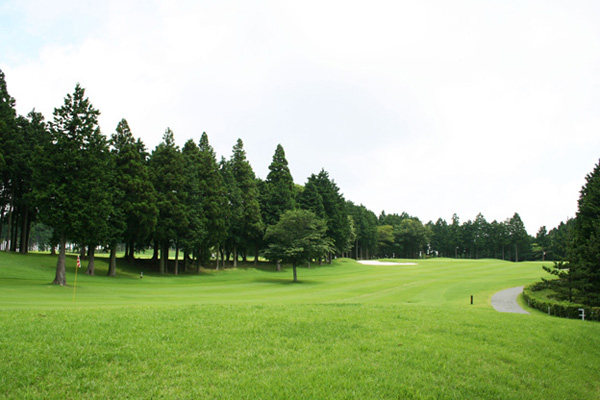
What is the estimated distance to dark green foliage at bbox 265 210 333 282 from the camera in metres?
40.4

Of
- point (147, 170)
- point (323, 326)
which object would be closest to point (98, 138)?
point (147, 170)

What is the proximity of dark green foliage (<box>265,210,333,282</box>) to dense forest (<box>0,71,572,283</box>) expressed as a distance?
2.54 feet

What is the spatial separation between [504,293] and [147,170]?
38.1 metres

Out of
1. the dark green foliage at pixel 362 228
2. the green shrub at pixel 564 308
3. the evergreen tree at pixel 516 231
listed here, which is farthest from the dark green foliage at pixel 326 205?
the evergreen tree at pixel 516 231

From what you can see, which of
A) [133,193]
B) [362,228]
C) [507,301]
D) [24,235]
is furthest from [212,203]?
[362,228]

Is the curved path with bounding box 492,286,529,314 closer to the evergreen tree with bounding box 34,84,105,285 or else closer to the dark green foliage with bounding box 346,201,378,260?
the evergreen tree with bounding box 34,84,105,285

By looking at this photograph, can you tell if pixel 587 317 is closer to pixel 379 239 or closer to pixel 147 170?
pixel 147 170

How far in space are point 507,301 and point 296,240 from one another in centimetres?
2125

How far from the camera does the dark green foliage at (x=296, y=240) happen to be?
133 feet

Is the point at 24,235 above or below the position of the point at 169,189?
below

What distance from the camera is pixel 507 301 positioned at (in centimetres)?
2714

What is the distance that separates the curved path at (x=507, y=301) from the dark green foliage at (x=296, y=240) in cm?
1732

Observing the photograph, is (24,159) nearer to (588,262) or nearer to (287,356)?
(287,356)

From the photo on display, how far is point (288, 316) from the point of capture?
35.7 ft
